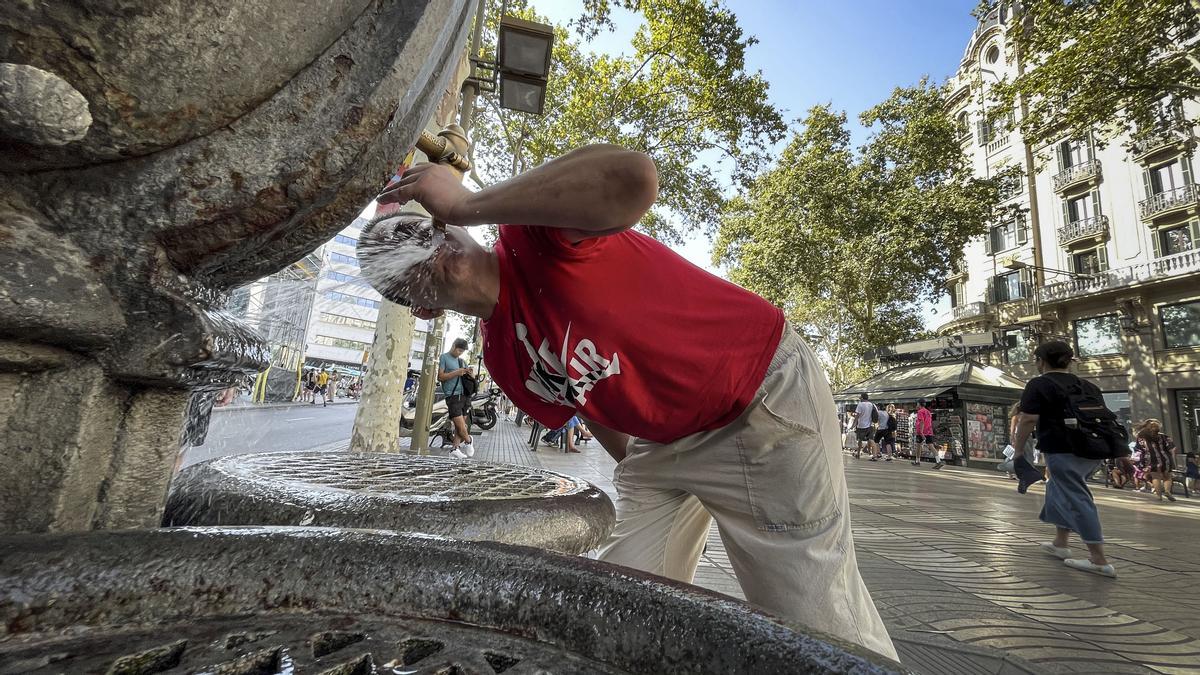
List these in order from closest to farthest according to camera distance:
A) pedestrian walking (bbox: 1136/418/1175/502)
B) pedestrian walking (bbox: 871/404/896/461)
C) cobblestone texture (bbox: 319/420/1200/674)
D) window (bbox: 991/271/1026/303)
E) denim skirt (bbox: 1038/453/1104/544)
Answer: cobblestone texture (bbox: 319/420/1200/674), denim skirt (bbox: 1038/453/1104/544), pedestrian walking (bbox: 1136/418/1175/502), pedestrian walking (bbox: 871/404/896/461), window (bbox: 991/271/1026/303)

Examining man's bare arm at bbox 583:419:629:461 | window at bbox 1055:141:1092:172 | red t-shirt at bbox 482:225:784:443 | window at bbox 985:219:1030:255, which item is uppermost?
window at bbox 1055:141:1092:172

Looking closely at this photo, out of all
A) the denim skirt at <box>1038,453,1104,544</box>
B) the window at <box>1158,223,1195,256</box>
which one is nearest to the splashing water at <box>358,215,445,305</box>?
the denim skirt at <box>1038,453,1104,544</box>

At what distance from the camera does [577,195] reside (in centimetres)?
116

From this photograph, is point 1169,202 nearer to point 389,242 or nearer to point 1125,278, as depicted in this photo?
point 1125,278

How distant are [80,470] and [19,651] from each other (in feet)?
0.84

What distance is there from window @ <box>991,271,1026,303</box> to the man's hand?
28.3m

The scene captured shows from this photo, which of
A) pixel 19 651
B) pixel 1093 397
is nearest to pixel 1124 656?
pixel 1093 397

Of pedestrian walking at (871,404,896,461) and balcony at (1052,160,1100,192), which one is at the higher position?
balcony at (1052,160,1100,192)

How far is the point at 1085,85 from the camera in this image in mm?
8930

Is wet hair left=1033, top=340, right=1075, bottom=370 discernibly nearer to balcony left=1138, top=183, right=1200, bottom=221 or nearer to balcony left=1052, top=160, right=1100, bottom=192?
balcony left=1138, top=183, right=1200, bottom=221

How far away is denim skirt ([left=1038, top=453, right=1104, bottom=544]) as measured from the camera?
13.0ft

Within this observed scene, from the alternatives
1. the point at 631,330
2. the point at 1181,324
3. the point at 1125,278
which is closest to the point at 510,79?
the point at 631,330

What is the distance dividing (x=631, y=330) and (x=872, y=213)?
61.7 feet

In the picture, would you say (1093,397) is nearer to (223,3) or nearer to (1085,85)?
(223,3)
